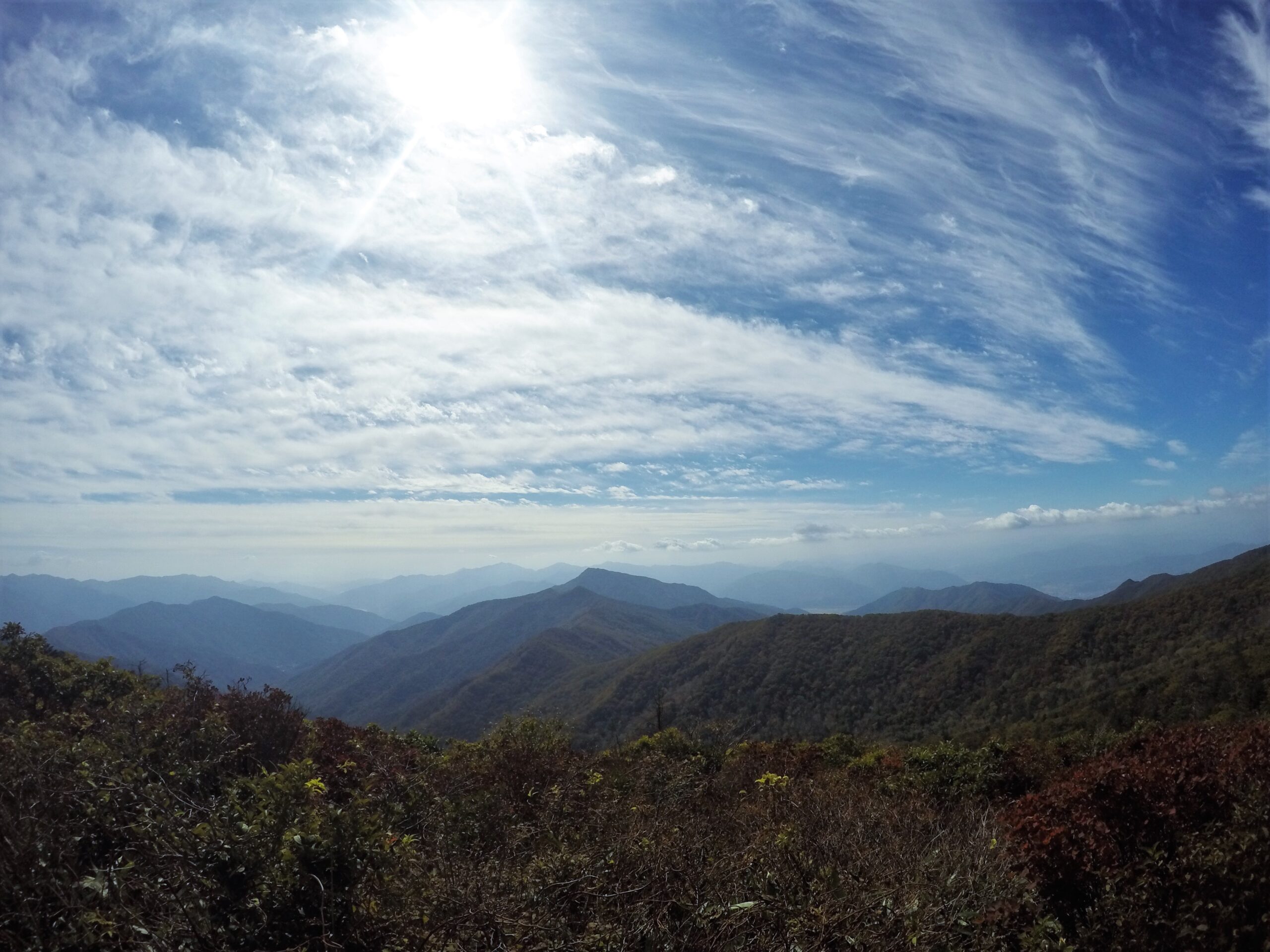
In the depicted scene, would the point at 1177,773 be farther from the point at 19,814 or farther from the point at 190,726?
the point at 190,726

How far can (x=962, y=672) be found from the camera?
58406 mm

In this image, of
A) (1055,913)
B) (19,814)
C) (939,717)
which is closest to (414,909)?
(19,814)

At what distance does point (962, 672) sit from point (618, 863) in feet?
213

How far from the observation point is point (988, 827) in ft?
19.5

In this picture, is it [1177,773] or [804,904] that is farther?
[1177,773]

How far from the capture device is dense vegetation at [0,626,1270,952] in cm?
338

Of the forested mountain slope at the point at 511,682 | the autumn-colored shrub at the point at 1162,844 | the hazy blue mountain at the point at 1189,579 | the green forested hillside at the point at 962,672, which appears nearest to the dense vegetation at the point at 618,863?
the autumn-colored shrub at the point at 1162,844

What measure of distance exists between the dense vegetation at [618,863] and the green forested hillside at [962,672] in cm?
666

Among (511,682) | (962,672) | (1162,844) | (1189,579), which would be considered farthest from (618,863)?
(511,682)

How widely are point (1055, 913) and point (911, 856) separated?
91 centimetres

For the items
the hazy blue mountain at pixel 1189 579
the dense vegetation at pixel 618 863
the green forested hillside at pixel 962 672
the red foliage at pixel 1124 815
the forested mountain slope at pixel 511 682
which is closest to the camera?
the dense vegetation at pixel 618 863

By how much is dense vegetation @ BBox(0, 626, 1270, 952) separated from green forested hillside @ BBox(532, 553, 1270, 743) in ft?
21.9

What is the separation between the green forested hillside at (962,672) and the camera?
28.6 metres

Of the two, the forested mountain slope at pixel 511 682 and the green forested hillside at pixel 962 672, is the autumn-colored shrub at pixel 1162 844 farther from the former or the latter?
the forested mountain slope at pixel 511 682
